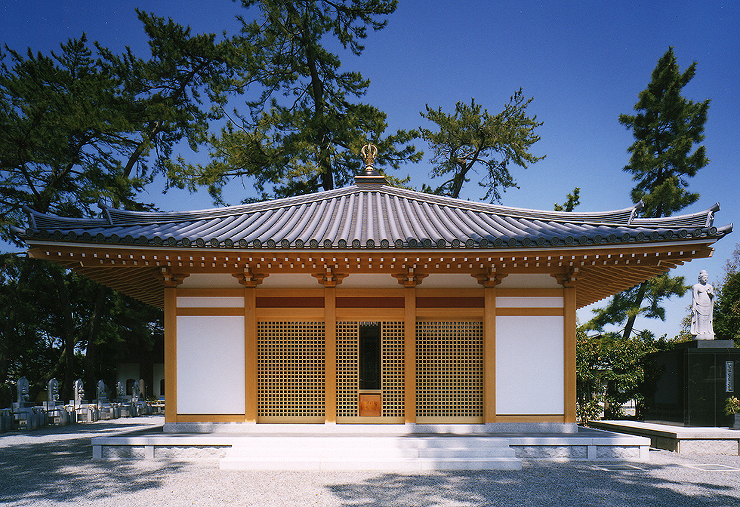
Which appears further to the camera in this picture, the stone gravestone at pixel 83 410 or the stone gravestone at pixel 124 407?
the stone gravestone at pixel 124 407

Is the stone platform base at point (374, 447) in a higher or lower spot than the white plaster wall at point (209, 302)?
lower

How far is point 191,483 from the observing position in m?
6.36

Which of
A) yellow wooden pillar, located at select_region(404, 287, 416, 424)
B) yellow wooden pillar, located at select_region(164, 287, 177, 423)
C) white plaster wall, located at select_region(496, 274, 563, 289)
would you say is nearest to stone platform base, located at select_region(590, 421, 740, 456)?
white plaster wall, located at select_region(496, 274, 563, 289)

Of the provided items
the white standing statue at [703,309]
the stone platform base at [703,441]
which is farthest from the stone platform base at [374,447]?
the white standing statue at [703,309]

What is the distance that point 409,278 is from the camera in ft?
26.1

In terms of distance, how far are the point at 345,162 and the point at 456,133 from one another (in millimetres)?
4811

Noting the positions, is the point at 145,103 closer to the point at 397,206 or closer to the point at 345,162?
the point at 345,162

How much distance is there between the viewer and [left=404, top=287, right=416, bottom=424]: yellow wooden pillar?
26.5 feet

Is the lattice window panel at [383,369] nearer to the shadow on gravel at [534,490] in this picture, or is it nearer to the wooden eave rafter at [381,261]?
the wooden eave rafter at [381,261]

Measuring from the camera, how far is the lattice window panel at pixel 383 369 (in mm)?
8211

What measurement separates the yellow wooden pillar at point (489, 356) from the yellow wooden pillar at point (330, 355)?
8.05ft

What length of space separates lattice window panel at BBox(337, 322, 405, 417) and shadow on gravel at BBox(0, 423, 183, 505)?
2.71 m

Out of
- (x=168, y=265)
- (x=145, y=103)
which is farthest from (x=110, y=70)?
(x=168, y=265)

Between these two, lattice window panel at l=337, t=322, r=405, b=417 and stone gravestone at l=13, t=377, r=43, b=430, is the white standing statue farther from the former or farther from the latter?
stone gravestone at l=13, t=377, r=43, b=430
